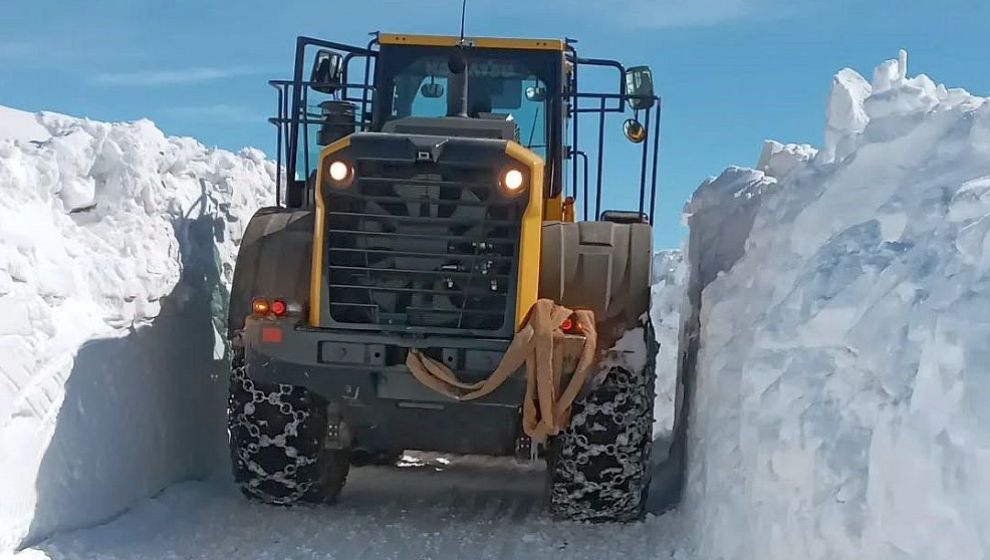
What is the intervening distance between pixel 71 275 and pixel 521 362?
2.58 m

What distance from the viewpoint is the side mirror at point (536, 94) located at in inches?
298

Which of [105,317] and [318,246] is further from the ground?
[318,246]

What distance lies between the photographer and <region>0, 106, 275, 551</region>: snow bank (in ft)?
18.0

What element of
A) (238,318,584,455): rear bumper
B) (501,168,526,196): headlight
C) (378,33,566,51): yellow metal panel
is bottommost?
(238,318,584,455): rear bumper

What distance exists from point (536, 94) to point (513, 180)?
176 centimetres

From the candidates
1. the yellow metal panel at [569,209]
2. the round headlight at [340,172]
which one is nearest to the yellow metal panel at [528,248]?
the round headlight at [340,172]

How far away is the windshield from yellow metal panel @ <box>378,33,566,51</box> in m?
0.04

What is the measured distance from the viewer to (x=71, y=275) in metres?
6.19

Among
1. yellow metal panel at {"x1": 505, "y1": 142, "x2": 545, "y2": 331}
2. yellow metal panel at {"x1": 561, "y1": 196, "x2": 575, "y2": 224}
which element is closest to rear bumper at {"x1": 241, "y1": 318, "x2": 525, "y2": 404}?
yellow metal panel at {"x1": 505, "y1": 142, "x2": 545, "y2": 331}

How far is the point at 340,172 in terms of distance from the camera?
6035mm

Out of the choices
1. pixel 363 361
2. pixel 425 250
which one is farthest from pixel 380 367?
pixel 425 250

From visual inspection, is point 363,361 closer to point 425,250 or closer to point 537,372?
point 425,250

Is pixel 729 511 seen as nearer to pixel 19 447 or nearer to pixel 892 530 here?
pixel 892 530

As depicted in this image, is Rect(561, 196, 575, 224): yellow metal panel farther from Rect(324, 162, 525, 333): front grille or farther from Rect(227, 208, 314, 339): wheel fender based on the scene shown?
Rect(227, 208, 314, 339): wheel fender
